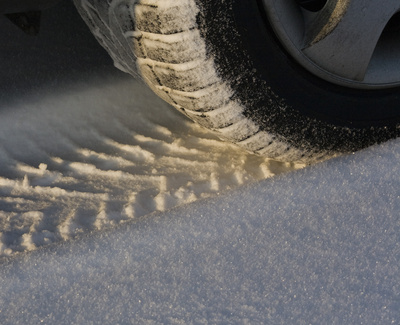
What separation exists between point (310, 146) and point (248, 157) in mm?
178

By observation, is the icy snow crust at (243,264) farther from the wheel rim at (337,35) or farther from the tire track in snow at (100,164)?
the wheel rim at (337,35)

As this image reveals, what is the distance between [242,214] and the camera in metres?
1.29

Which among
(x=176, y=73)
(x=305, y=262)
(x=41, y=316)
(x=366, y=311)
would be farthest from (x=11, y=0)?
(x=366, y=311)

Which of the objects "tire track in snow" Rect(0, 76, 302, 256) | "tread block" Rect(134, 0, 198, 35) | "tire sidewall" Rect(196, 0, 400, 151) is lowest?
"tire track in snow" Rect(0, 76, 302, 256)

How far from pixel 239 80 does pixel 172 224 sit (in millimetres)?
317

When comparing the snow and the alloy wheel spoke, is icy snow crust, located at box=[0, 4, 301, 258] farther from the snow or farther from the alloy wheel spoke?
the alloy wheel spoke

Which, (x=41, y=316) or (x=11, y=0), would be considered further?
(x=11, y=0)

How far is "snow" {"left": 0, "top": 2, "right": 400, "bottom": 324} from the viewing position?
1089mm

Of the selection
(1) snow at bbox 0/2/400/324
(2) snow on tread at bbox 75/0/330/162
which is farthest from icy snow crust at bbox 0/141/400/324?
(2) snow on tread at bbox 75/0/330/162

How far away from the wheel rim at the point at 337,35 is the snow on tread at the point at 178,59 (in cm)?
16

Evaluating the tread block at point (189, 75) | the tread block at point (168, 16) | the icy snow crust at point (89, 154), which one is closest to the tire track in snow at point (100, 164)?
the icy snow crust at point (89, 154)

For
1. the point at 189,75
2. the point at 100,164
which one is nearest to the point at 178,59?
the point at 189,75

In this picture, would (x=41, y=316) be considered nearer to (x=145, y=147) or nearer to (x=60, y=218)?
(x=60, y=218)

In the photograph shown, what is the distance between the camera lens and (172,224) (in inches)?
50.6
